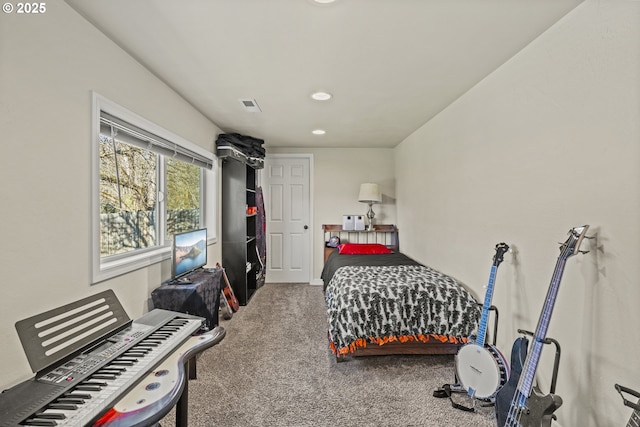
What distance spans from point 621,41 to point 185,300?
293cm

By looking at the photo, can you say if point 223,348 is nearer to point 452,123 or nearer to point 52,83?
point 52,83

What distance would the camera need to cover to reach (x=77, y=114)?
61.4 inches

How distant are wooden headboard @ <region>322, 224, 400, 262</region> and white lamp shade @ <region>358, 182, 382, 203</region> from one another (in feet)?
1.72

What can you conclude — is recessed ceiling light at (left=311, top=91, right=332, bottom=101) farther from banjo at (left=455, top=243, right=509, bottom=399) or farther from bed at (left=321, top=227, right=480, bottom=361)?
banjo at (left=455, top=243, right=509, bottom=399)

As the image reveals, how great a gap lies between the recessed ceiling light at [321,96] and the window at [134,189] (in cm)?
129

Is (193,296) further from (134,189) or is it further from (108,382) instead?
(108,382)

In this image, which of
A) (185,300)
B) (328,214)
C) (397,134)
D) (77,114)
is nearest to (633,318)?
(185,300)

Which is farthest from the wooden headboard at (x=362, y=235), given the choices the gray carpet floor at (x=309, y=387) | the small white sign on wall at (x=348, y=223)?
the gray carpet floor at (x=309, y=387)

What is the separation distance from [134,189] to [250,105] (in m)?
1.29

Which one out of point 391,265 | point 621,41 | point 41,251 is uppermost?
point 621,41

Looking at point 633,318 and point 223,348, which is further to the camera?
point 223,348

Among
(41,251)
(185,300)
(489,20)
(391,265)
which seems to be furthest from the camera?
(391,265)

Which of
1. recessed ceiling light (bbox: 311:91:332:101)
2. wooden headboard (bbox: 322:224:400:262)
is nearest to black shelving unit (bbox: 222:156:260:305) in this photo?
wooden headboard (bbox: 322:224:400:262)

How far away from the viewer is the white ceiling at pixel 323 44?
1455 mm
